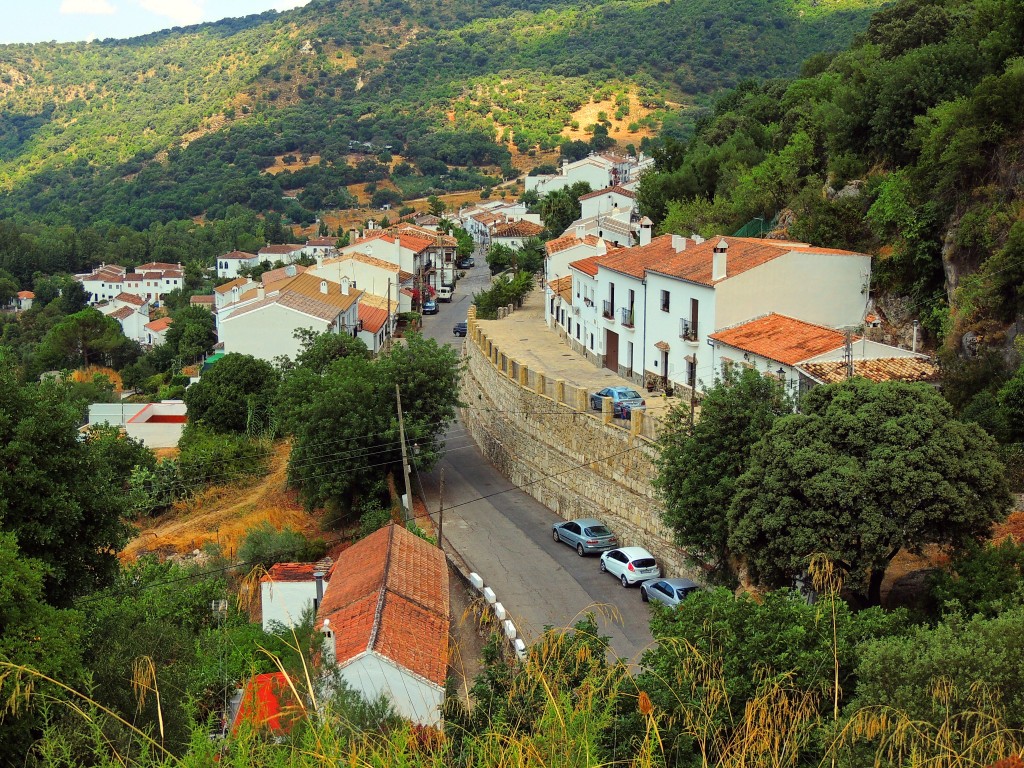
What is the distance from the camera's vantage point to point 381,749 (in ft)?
22.4

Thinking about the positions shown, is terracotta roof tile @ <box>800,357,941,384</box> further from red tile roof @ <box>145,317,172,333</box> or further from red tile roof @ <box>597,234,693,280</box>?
red tile roof @ <box>145,317,172,333</box>

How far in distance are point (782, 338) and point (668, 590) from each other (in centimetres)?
734

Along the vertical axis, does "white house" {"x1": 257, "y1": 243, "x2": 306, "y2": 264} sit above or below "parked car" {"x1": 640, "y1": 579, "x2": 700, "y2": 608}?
below

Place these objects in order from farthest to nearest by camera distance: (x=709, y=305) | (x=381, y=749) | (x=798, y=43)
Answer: (x=798, y=43) < (x=709, y=305) < (x=381, y=749)

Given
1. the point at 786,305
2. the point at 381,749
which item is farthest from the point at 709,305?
the point at 381,749

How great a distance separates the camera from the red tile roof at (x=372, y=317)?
5188 centimetres

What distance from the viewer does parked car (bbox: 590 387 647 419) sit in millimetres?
26369

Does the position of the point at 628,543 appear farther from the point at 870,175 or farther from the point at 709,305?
the point at 870,175

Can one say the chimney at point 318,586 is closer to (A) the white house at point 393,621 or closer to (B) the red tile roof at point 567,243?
(A) the white house at point 393,621

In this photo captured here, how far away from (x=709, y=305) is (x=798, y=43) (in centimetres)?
11546

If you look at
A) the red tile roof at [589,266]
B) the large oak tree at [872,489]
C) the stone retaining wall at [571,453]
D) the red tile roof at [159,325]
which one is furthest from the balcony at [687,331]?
the red tile roof at [159,325]

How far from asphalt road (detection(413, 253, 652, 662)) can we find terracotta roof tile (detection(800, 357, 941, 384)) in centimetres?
589

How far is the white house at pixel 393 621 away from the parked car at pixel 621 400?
21.1 feet

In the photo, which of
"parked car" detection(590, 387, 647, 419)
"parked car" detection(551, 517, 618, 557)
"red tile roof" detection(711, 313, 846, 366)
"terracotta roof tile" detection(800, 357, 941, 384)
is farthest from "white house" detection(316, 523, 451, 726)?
"red tile roof" detection(711, 313, 846, 366)
